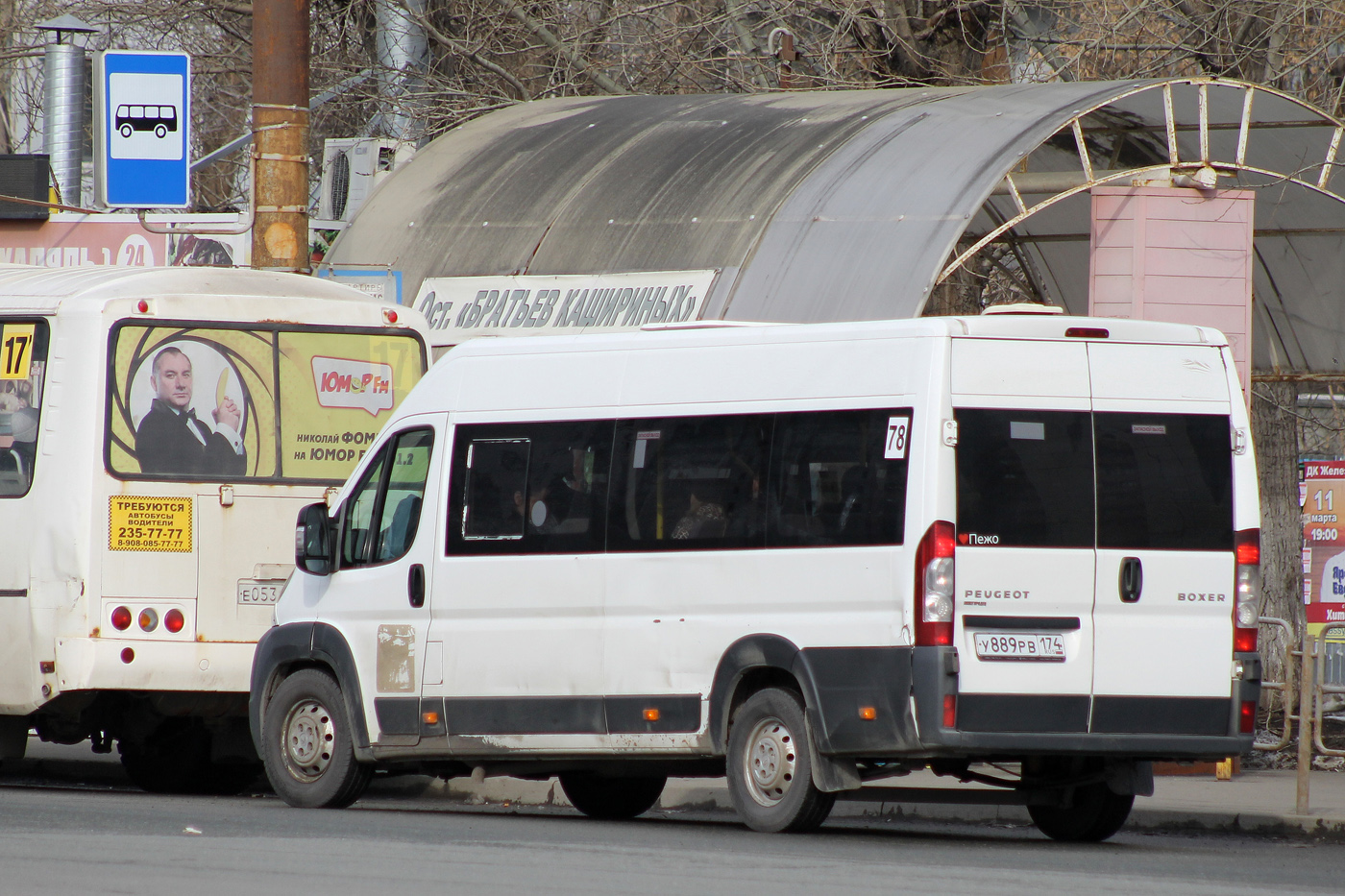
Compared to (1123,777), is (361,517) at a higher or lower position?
higher

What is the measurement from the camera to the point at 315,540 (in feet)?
38.1

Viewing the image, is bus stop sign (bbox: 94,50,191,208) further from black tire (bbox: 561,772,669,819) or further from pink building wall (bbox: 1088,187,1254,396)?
black tire (bbox: 561,772,669,819)

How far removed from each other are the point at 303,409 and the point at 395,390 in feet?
1.92

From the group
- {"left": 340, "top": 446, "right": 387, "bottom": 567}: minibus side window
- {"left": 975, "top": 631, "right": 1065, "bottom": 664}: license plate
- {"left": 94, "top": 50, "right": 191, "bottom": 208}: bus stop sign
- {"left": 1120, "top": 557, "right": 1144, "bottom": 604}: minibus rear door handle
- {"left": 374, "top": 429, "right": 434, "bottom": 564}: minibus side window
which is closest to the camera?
{"left": 975, "top": 631, "right": 1065, "bottom": 664}: license plate

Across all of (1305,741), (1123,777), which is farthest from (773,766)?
(1305,741)

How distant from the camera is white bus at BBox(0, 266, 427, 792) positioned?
12344mm

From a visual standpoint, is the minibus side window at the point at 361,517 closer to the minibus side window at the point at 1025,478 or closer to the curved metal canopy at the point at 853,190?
the minibus side window at the point at 1025,478

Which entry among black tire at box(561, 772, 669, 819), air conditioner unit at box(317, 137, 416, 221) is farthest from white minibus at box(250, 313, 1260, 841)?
air conditioner unit at box(317, 137, 416, 221)

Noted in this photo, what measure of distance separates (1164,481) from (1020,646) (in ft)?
3.46

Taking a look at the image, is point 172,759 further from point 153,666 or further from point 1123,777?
point 1123,777

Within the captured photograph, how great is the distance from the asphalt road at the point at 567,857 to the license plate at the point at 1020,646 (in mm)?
845

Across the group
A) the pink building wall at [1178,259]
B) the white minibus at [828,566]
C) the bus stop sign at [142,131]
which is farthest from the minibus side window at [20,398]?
the bus stop sign at [142,131]

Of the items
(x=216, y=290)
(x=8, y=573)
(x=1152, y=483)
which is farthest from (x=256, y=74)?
(x=1152, y=483)

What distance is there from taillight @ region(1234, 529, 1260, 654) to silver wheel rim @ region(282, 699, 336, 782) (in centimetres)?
459
